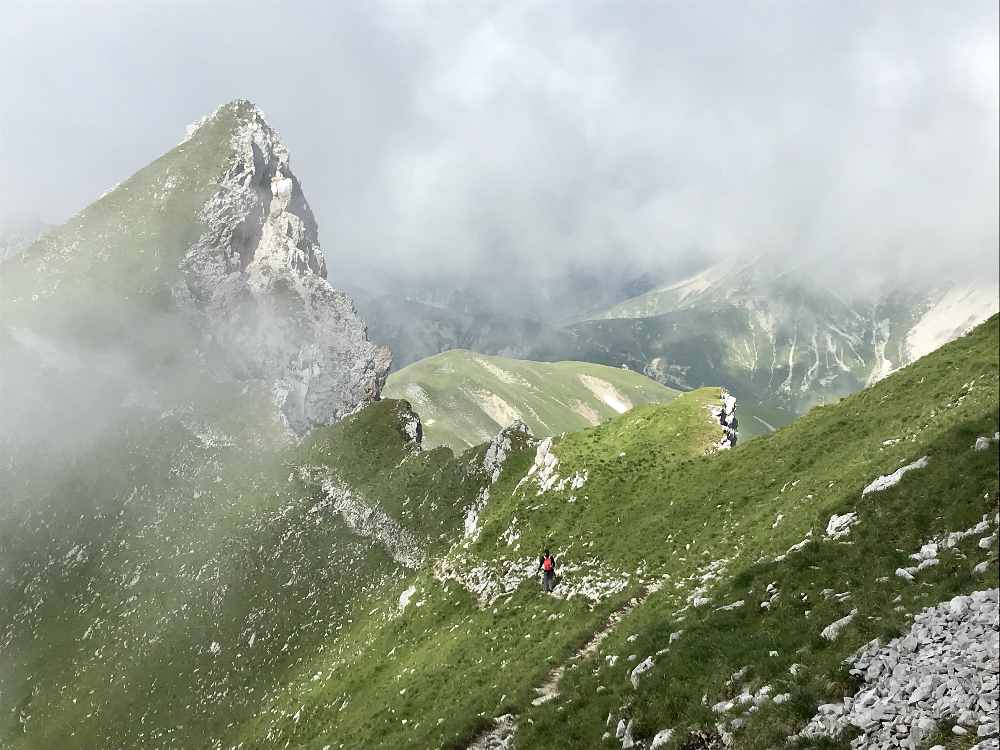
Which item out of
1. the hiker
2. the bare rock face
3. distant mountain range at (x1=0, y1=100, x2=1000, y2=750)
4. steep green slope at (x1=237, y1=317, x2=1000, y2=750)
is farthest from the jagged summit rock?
the hiker

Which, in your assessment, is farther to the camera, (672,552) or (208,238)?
(208,238)

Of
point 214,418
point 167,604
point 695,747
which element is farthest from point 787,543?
point 214,418

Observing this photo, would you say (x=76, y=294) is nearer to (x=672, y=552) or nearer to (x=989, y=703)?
(x=672, y=552)

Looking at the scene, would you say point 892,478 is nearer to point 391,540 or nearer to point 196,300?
point 391,540

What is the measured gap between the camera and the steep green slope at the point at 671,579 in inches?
643

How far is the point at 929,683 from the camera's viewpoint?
1141 cm

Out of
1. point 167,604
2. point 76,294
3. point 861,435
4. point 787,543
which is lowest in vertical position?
point 861,435

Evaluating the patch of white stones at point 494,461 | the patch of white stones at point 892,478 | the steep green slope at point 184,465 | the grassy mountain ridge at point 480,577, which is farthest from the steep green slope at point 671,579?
the steep green slope at point 184,465

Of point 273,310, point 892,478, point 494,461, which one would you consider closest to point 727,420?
point 494,461

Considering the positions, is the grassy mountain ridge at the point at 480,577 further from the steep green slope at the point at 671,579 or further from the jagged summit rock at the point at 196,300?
the jagged summit rock at the point at 196,300

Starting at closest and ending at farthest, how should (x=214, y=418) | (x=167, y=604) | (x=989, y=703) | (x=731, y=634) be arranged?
1. (x=989, y=703)
2. (x=731, y=634)
3. (x=167, y=604)
4. (x=214, y=418)

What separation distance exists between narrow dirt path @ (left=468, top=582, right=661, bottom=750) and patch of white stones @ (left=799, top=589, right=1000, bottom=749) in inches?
506

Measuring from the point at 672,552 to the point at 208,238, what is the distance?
446 feet

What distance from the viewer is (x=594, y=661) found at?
23.9 m
